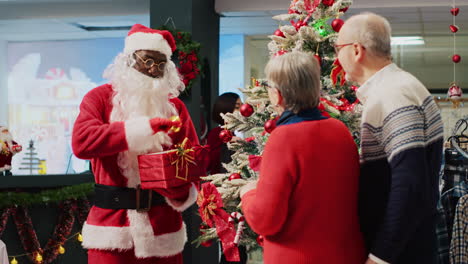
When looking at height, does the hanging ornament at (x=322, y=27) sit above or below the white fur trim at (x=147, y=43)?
above

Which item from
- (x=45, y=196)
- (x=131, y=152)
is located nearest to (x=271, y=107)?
(x=131, y=152)

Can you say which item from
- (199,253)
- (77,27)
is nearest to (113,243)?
(199,253)

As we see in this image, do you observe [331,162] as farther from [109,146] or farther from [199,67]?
[199,67]

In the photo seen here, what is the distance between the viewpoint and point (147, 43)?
3354 mm

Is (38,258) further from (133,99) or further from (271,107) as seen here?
(271,107)

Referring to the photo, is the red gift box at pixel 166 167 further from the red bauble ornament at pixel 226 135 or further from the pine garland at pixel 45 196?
the pine garland at pixel 45 196

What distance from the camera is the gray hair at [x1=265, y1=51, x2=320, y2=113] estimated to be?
81.9 inches

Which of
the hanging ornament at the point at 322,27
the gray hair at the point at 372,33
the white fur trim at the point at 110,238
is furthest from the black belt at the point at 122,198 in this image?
the gray hair at the point at 372,33

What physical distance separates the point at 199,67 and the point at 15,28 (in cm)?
465

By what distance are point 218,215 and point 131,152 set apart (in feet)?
1.81

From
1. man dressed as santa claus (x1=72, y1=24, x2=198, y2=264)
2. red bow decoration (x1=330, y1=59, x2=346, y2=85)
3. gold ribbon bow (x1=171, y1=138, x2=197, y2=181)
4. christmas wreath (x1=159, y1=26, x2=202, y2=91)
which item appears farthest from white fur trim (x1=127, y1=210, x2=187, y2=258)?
christmas wreath (x1=159, y1=26, x2=202, y2=91)

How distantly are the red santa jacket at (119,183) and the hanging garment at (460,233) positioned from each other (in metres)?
1.43

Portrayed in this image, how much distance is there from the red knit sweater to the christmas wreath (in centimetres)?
405

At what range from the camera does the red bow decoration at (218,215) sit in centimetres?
330
